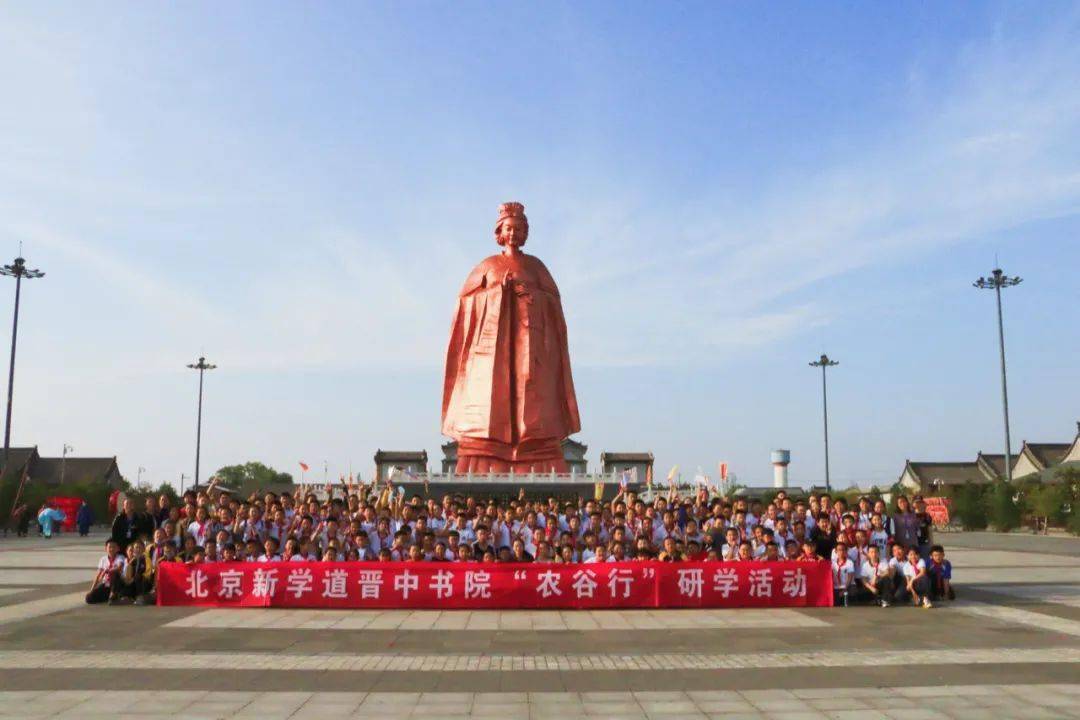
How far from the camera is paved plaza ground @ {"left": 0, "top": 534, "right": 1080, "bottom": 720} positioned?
598 cm

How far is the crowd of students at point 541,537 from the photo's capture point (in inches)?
454

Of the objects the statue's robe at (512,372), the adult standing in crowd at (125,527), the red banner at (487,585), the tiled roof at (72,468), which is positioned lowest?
the red banner at (487,585)

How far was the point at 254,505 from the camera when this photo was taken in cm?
1294

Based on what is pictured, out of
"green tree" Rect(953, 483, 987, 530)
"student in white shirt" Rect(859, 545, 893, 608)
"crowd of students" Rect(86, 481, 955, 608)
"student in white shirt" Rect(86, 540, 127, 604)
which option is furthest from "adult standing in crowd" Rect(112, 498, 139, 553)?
"green tree" Rect(953, 483, 987, 530)

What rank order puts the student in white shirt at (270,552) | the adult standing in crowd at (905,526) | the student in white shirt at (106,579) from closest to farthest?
the student in white shirt at (106,579) < the student in white shirt at (270,552) < the adult standing in crowd at (905,526)

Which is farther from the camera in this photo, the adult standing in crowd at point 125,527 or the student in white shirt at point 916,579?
the adult standing in crowd at point 125,527

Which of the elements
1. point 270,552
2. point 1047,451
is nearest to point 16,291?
point 270,552

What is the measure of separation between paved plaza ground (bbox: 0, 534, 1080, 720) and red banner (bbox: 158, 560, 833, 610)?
0.30m

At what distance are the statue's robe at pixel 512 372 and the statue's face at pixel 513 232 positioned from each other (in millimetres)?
559

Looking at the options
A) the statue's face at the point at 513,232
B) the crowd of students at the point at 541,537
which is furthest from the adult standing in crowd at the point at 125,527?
the statue's face at the point at 513,232

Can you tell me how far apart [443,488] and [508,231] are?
9.32 meters

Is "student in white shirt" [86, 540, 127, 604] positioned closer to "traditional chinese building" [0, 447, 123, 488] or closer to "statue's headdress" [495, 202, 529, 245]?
"statue's headdress" [495, 202, 529, 245]

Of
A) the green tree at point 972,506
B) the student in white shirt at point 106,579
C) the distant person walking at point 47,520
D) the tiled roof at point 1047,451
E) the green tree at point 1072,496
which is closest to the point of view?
the student in white shirt at point 106,579

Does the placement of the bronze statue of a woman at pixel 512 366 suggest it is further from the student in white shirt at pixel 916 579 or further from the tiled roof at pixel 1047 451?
the tiled roof at pixel 1047 451
